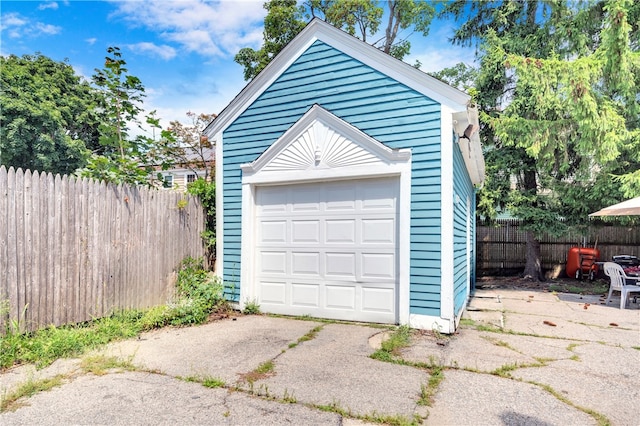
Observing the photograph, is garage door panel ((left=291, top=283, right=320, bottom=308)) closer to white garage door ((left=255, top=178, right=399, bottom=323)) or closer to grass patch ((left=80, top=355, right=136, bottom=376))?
white garage door ((left=255, top=178, right=399, bottom=323))

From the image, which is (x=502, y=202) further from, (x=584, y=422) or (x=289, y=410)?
(x=289, y=410)

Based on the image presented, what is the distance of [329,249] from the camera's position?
17.4 ft

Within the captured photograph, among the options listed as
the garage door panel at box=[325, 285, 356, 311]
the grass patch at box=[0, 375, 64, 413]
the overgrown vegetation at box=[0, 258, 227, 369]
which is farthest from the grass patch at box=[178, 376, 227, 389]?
the garage door panel at box=[325, 285, 356, 311]

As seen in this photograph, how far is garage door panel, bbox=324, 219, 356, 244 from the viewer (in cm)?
516

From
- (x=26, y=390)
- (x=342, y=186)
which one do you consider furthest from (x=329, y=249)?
(x=26, y=390)

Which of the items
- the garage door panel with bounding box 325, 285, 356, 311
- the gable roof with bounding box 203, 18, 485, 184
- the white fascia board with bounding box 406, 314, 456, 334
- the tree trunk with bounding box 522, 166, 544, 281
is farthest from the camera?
the tree trunk with bounding box 522, 166, 544, 281

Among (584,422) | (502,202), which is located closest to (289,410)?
(584,422)

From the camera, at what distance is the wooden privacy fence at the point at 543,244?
10.3 m

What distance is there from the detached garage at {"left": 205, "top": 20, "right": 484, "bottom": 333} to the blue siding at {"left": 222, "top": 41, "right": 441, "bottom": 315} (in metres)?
0.02

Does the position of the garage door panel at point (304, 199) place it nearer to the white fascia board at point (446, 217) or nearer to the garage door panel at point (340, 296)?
the garage door panel at point (340, 296)

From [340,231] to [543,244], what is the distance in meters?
8.86

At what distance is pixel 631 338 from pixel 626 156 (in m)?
6.41

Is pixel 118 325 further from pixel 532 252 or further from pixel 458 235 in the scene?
pixel 532 252

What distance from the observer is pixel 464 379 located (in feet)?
10.2
